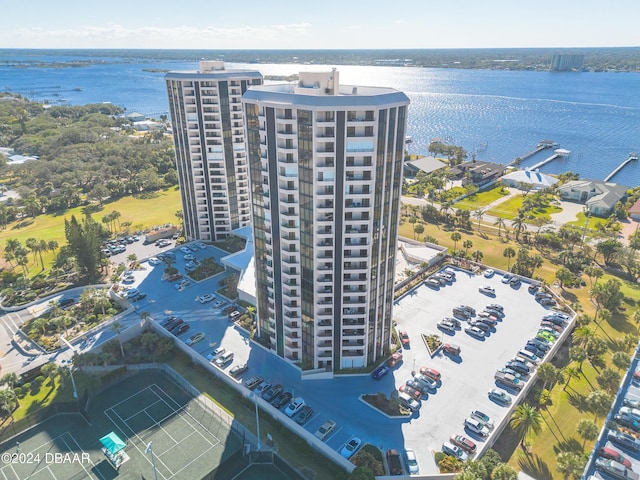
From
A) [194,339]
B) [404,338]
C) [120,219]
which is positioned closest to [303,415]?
[404,338]

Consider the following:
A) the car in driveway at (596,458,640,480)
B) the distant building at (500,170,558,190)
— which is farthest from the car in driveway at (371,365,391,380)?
the distant building at (500,170,558,190)

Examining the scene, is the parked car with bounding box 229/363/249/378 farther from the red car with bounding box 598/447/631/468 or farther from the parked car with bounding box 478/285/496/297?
the parked car with bounding box 478/285/496/297

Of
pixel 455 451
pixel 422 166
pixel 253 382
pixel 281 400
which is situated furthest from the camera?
pixel 422 166

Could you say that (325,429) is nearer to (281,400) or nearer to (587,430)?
(281,400)

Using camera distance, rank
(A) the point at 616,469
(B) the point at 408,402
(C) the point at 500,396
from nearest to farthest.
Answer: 1. (A) the point at 616,469
2. (B) the point at 408,402
3. (C) the point at 500,396

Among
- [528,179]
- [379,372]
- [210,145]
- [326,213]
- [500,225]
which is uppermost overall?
[326,213]

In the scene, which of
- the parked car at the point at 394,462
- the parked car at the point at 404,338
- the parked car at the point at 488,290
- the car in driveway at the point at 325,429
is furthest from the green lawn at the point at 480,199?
the parked car at the point at 394,462

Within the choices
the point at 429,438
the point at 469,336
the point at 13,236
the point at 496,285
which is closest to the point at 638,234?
the point at 496,285
